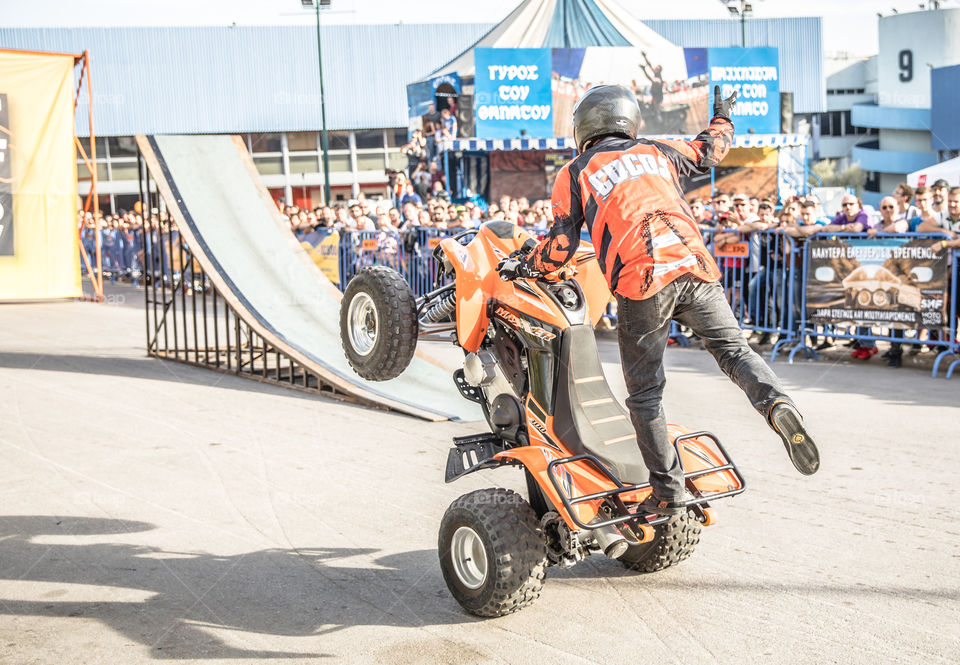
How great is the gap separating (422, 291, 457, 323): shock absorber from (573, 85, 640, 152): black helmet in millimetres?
1107

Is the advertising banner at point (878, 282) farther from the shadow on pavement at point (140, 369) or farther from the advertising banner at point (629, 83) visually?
the advertising banner at point (629, 83)

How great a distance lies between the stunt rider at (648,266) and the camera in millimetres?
3641

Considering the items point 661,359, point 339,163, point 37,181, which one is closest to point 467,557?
point 661,359

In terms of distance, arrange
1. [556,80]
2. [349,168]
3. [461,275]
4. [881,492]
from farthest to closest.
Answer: [349,168] < [556,80] < [881,492] < [461,275]

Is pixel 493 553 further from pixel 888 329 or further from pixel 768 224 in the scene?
pixel 768 224

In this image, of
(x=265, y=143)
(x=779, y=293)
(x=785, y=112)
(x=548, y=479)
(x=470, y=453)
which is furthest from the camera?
(x=265, y=143)

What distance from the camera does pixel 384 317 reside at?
452cm

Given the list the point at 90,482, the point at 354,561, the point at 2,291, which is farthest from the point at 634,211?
the point at 2,291

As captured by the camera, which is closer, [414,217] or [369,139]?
[414,217]

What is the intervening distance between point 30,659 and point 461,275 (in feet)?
7.82

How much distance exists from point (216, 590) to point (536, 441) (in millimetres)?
1686

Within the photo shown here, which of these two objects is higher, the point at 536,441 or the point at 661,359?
the point at 661,359

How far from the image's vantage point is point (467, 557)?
4.10 m

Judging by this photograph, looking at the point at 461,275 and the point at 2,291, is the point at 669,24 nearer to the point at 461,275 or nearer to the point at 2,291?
the point at 2,291
